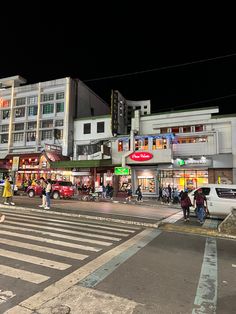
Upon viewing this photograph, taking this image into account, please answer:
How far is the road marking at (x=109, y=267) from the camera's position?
5134 mm

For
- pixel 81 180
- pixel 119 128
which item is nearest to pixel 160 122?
pixel 119 128

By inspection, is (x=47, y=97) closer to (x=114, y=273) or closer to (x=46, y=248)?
(x=46, y=248)

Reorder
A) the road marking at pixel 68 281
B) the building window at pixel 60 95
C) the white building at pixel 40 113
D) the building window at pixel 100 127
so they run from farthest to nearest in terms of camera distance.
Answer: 1. the building window at pixel 60 95
2. the white building at pixel 40 113
3. the building window at pixel 100 127
4. the road marking at pixel 68 281

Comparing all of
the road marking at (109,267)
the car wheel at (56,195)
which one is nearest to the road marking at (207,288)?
the road marking at (109,267)

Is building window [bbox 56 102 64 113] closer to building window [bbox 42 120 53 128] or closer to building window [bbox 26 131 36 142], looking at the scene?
building window [bbox 42 120 53 128]

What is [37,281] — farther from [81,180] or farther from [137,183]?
[81,180]

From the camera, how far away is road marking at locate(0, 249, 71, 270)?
5969 millimetres

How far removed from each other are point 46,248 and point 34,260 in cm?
108

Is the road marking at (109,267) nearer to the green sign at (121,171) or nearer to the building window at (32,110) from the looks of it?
the green sign at (121,171)

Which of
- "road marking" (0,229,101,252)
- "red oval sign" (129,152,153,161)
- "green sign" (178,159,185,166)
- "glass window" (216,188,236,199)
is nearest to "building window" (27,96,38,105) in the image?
"red oval sign" (129,152,153,161)

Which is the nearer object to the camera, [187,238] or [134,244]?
[134,244]

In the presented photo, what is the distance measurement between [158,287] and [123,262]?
62.4 inches

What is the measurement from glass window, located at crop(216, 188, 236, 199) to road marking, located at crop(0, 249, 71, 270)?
459 inches

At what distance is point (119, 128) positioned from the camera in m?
36.8
